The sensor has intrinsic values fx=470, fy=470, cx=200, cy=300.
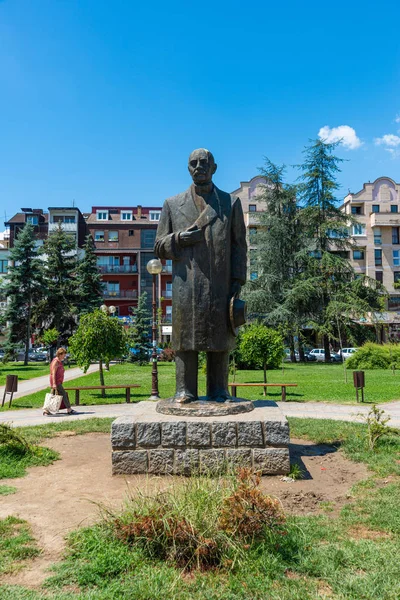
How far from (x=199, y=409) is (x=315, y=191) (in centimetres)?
3056

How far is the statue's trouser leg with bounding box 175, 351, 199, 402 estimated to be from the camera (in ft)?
18.6

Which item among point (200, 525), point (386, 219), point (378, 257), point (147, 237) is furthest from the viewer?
point (147, 237)

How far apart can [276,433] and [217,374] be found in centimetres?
113

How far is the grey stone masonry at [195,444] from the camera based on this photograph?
4926 millimetres

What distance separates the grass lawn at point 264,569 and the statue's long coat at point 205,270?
2378 mm

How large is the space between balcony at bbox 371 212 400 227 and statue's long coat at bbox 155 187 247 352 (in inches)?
1892

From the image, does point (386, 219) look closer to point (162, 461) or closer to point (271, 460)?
point (271, 460)

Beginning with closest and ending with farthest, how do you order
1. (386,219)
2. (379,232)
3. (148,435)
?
1. (148,435)
2. (386,219)
3. (379,232)

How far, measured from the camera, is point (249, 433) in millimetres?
4945

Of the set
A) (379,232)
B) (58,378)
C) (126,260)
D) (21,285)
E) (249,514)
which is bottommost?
(249,514)

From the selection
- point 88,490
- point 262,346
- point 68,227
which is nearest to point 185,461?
point 88,490

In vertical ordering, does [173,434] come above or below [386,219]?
below

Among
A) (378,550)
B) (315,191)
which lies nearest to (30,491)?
(378,550)

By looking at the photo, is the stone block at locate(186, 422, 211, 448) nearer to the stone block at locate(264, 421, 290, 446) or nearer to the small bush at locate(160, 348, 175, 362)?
the stone block at locate(264, 421, 290, 446)
